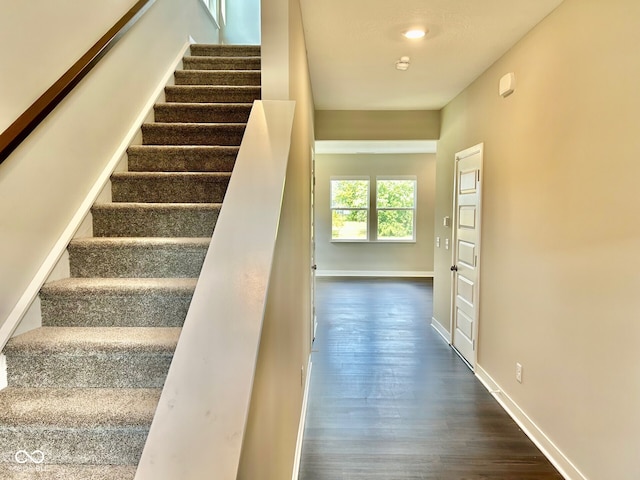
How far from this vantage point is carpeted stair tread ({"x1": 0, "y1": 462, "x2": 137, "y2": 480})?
1132 mm

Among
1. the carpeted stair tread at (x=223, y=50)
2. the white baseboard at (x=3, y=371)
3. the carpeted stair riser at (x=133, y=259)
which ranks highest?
the carpeted stair tread at (x=223, y=50)

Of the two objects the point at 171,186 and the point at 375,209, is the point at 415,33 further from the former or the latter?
the point at 375,209

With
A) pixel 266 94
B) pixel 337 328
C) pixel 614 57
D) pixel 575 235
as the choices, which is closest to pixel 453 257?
pixel 337 328

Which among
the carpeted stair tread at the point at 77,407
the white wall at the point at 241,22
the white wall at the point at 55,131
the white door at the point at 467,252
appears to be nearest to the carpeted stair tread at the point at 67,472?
the carpeted stair tread at the point at 77,407

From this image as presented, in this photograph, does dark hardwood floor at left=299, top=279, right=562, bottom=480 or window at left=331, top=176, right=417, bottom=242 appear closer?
dark hardwood floor at left=299, top=279, right=562, bottom=480

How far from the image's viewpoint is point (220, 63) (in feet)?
10.9

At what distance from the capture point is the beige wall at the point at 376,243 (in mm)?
7758

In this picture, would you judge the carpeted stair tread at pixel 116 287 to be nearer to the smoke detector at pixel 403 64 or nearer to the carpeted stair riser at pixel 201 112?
the carpeted stair riser at pixel 201 112

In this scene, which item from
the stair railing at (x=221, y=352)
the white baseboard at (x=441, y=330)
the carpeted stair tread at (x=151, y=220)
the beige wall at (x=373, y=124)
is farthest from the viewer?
the beige wall at (x=373, y=124)

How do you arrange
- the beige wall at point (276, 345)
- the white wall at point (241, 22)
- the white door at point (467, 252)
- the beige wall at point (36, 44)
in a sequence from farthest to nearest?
the white wall at point (241, 22)
the white door at point (467, 252)
the beige wall at point (36, 44)
the beige wall at point (276, 345)

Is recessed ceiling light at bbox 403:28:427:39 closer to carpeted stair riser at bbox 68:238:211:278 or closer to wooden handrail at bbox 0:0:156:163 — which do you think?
wooden handrail at bbox 0:0:156:163

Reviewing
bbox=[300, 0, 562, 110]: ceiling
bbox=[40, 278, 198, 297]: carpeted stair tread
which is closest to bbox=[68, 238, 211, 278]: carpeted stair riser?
bbox=[40, 278, 198, 297]: carpeted stair tread

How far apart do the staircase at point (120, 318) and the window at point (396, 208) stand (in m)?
5.50

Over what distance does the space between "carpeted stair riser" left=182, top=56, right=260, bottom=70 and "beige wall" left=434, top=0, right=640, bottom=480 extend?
2059 mm
